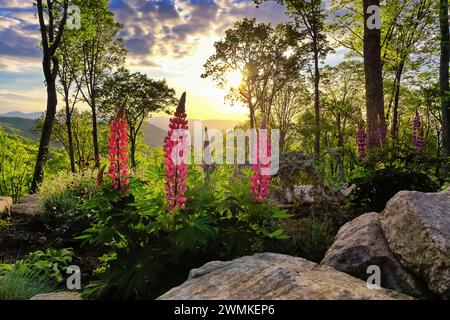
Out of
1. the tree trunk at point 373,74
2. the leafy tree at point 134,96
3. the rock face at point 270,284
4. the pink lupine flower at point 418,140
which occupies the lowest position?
the rock face at point 270,284

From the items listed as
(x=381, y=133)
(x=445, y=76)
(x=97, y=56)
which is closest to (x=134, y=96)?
(x=97, y=56)

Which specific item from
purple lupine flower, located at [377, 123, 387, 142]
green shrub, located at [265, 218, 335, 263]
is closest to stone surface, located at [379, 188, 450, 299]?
green shrub, located at [265, 218, 335, 263]

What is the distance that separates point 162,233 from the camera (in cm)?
411

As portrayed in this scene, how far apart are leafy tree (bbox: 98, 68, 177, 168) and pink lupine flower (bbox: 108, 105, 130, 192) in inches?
1750

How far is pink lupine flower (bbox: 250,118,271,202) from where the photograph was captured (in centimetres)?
399

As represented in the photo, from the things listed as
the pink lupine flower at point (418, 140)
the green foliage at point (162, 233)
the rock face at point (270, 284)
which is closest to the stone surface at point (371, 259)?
the rock face at point (270, 284)

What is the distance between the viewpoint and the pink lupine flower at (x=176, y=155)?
12.1 ft

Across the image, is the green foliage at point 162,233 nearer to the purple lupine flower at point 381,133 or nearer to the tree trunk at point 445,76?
the purple lupine flower at point 381,133

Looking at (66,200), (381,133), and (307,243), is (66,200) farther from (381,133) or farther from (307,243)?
(381,133)

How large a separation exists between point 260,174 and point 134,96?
49.0m

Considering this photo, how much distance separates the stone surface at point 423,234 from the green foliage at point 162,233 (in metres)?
1.26

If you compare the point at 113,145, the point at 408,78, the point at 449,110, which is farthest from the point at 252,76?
the point at 113,145

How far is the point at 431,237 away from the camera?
363cm
